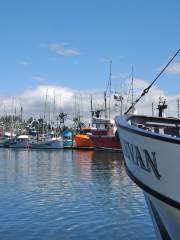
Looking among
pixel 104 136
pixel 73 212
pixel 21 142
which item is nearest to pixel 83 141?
pixel 104 136

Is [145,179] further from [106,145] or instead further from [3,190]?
[106,145]

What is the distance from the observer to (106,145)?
90.7 metres

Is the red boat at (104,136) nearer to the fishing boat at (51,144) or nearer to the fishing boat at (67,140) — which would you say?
the fishing boat at (67,140)

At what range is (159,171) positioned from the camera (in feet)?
32.9

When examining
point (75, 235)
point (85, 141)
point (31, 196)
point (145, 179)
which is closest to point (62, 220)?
point (75, 235)

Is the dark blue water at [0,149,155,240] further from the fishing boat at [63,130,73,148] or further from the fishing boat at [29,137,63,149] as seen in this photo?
the fishing boat at [63,130,73,148]

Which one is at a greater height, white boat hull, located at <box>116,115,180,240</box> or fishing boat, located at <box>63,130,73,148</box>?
white boat hull, located at <box>116,115,180,240</box>

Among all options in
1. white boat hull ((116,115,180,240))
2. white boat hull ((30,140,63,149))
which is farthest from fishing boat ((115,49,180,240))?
white boat hull ((30,140,63,149))

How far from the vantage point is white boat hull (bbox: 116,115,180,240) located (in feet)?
31.3

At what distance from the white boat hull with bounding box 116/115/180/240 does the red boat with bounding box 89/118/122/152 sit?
76095mm

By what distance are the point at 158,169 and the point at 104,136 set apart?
80.0 metres

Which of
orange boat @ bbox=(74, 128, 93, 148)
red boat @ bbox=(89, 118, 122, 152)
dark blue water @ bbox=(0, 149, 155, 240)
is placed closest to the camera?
dark blue water @ bbox=(0, 149, 155, 240)

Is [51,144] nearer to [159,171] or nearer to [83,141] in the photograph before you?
[83,141]

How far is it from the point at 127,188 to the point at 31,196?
6.73 metres
